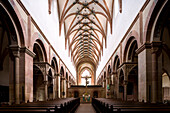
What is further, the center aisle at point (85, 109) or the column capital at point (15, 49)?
the center aisle at point (85, 109)

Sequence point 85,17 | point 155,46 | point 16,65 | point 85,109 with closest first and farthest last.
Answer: point 155,46, point 16,65, point 85,109, point 85,17

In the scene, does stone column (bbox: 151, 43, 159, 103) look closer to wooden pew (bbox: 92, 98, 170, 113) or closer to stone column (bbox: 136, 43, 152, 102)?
stone column (bbox: 136, 43, 152, 102)

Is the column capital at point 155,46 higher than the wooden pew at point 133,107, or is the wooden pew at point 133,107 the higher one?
the column capital at point 155,46

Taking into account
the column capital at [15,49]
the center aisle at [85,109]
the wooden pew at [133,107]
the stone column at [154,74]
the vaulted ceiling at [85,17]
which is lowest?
the center aisle at [85,109]

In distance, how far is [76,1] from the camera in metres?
23.1

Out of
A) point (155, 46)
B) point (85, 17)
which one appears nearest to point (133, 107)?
point (155, 46)

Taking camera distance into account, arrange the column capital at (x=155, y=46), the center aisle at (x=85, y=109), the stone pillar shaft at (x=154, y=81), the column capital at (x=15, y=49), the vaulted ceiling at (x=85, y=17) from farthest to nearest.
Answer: the vaulted ceiling at (x=85, y=17), the center aisle at (x=85, y=109), the column capital at (x=15, y=49), the column capital at (x=155, y=46), the stone pillar shaft at (x=154, y=81)

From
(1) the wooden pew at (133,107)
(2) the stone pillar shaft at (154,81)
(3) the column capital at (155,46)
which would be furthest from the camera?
(3) the column capital at (155,46)

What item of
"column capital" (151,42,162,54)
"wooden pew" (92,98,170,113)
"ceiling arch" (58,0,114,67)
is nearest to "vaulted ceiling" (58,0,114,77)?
"ceiling arch" (58,0,114,67)

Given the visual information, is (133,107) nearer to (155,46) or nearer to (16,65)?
(155,46)

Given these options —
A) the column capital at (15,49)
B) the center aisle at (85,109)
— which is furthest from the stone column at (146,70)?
the center aisle at (85,109)

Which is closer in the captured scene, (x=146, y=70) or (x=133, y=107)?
(x=133, y=107)

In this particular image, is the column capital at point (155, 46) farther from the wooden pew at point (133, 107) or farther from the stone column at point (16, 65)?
the stone column at point (16, 65)

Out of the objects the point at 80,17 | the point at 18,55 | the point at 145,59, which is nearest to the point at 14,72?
the point at 18,55
